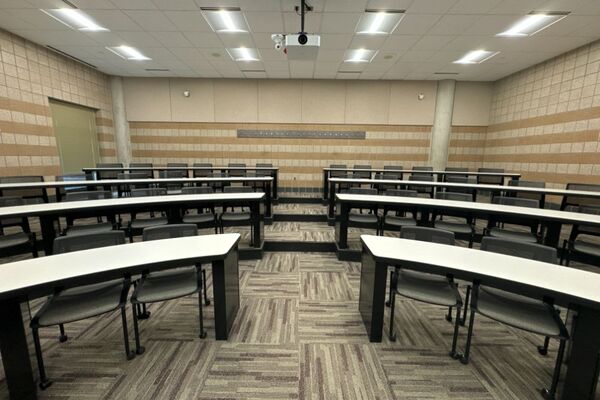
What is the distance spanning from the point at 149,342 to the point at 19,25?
6.28 metres

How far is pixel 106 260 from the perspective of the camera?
1810 mm

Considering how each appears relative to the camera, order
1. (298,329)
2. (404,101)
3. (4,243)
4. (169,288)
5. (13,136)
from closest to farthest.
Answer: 1. (169,288)
2. (298,329)
3. (4,243)
4. (13,136)
5. (404,101)

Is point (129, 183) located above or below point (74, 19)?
below

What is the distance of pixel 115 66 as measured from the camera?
6.91 m

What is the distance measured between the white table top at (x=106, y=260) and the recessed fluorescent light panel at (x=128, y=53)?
5.66 m

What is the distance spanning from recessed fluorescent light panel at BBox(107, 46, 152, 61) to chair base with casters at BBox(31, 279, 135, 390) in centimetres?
582

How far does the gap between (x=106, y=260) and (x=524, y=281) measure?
2.70 meters

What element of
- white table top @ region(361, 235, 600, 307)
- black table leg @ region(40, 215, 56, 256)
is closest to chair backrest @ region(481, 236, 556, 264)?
white table top @ region(361, 235, 600, 307)

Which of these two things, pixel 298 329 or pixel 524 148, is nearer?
pixel 298 329

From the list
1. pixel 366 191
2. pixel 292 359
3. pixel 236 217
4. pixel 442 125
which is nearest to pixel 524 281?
pixel 292 359

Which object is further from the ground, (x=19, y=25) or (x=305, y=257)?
(x=19, y=25)

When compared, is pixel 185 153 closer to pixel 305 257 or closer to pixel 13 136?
pixel 13 136

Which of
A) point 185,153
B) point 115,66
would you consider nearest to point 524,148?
point 185,153

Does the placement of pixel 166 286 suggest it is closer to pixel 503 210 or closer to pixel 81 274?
pixel 81 274
